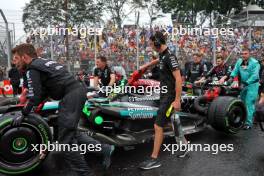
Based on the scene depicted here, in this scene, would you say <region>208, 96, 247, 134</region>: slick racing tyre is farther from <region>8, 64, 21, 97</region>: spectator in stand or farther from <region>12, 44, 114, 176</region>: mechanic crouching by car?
<region>8, 64, 21, 97</region>: spectator in stand

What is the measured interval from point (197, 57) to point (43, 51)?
5694 millimetres

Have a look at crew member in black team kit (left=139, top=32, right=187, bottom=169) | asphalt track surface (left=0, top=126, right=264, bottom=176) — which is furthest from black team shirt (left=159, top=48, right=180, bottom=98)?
asphalt track surface (left=0, top=126, right=264, bottom=176)

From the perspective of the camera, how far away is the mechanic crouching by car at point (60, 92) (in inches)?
153

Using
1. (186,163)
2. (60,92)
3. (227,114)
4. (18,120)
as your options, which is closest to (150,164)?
(186,163)

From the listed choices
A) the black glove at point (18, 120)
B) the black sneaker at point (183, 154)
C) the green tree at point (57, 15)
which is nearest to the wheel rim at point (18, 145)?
the black glove at point (18, 120)

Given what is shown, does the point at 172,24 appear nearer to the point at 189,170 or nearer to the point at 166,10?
the point at 189,170

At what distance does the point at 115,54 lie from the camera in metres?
12.9

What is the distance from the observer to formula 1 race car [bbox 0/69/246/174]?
4.43m

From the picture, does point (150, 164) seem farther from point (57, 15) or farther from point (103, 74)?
point (57, 15)

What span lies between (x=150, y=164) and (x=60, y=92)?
64.3 inches

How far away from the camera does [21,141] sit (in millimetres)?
4457

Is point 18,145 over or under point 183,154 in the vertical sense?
over

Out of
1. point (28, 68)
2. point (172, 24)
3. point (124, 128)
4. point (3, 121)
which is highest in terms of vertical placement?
point (172, 24)

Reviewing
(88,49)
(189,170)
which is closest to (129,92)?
(189,170)
